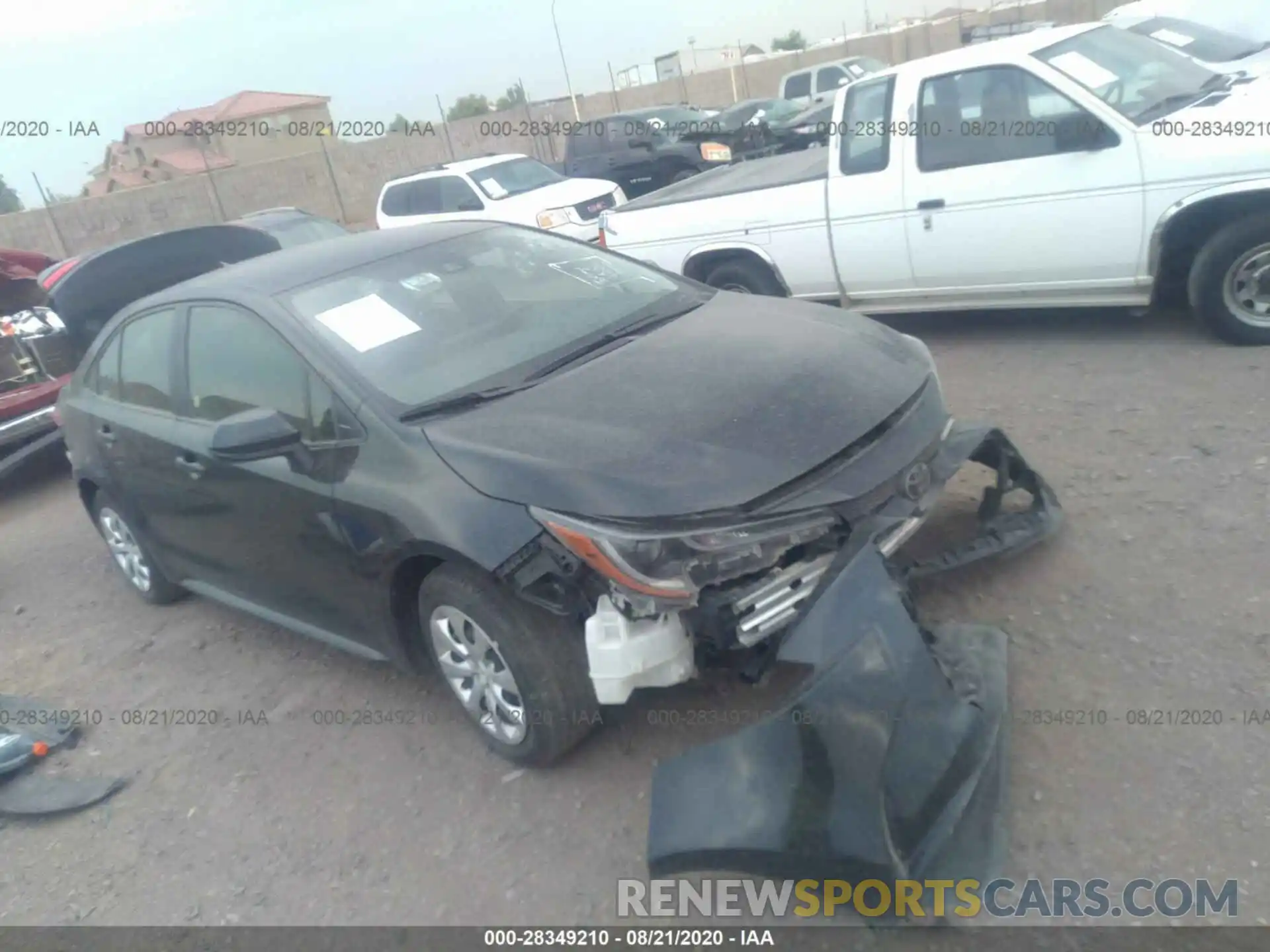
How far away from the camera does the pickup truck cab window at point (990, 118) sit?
5.63 meters

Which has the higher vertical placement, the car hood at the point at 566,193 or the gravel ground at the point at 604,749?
the car hood at the point at 566,193

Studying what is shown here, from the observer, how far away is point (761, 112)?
784 inches

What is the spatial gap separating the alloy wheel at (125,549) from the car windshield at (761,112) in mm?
14924

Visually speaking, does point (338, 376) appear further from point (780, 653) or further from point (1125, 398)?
point (1125, 398)

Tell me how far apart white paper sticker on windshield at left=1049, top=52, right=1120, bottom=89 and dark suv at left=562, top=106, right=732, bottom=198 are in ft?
29.9

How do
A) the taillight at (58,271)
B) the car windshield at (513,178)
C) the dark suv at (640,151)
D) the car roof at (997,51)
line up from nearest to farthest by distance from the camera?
the car roof at (997,51), the taillight at (58,271), the car windshield at (513,178), the dark suv at (640,151)

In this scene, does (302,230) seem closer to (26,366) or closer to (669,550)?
(26,366)

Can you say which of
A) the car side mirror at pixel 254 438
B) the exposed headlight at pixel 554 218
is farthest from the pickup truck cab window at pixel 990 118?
the exposed headlight at pixel 554 218

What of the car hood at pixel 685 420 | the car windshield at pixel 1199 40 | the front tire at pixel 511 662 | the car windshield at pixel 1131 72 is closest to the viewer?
the car hood at pixel 685 420

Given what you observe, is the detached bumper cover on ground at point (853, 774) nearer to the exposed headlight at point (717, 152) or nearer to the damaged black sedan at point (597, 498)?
the damaged black sedan at point (597, 498)

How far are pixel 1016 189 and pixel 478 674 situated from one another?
13.8ft

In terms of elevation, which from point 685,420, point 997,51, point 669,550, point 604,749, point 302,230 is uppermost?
point 997,51

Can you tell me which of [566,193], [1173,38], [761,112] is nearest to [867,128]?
[1173,38]

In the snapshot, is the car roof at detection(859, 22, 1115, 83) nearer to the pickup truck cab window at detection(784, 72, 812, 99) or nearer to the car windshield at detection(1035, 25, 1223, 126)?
the car windshield at detection(1035, 25, 1223, 126)
